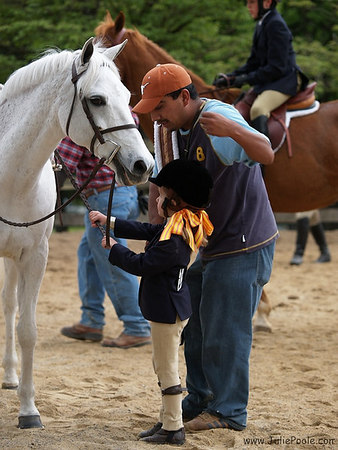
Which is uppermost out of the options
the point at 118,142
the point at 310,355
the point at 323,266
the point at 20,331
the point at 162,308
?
the point at 118,142

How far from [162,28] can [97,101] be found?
28.1 ft

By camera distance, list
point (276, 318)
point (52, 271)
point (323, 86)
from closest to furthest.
Result: point (276, 318) → point (52, 271) → point (323, 86)

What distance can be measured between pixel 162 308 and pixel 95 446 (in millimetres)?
756

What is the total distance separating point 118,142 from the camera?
144 inches

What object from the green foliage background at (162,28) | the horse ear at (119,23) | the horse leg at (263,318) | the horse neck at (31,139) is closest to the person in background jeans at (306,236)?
the green foliage background at (162,28)

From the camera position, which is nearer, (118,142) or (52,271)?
(118,142)

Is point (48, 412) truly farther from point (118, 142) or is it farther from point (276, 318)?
point (276, 318)

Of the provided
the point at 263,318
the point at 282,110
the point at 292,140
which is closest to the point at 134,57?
the point at 282,110

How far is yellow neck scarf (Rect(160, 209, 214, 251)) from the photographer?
11.4 feet

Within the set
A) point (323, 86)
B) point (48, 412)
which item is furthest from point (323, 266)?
point (48, 412)

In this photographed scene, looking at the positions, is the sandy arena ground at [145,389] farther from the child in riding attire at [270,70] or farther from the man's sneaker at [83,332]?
the child in riding attire at [270,70]

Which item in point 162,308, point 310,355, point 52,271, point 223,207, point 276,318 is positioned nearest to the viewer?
point 162,308

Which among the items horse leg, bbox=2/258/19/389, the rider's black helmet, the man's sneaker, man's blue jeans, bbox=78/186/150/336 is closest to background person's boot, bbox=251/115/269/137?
the rider's black helmet

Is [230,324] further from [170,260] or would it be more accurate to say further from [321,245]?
[321,245]
